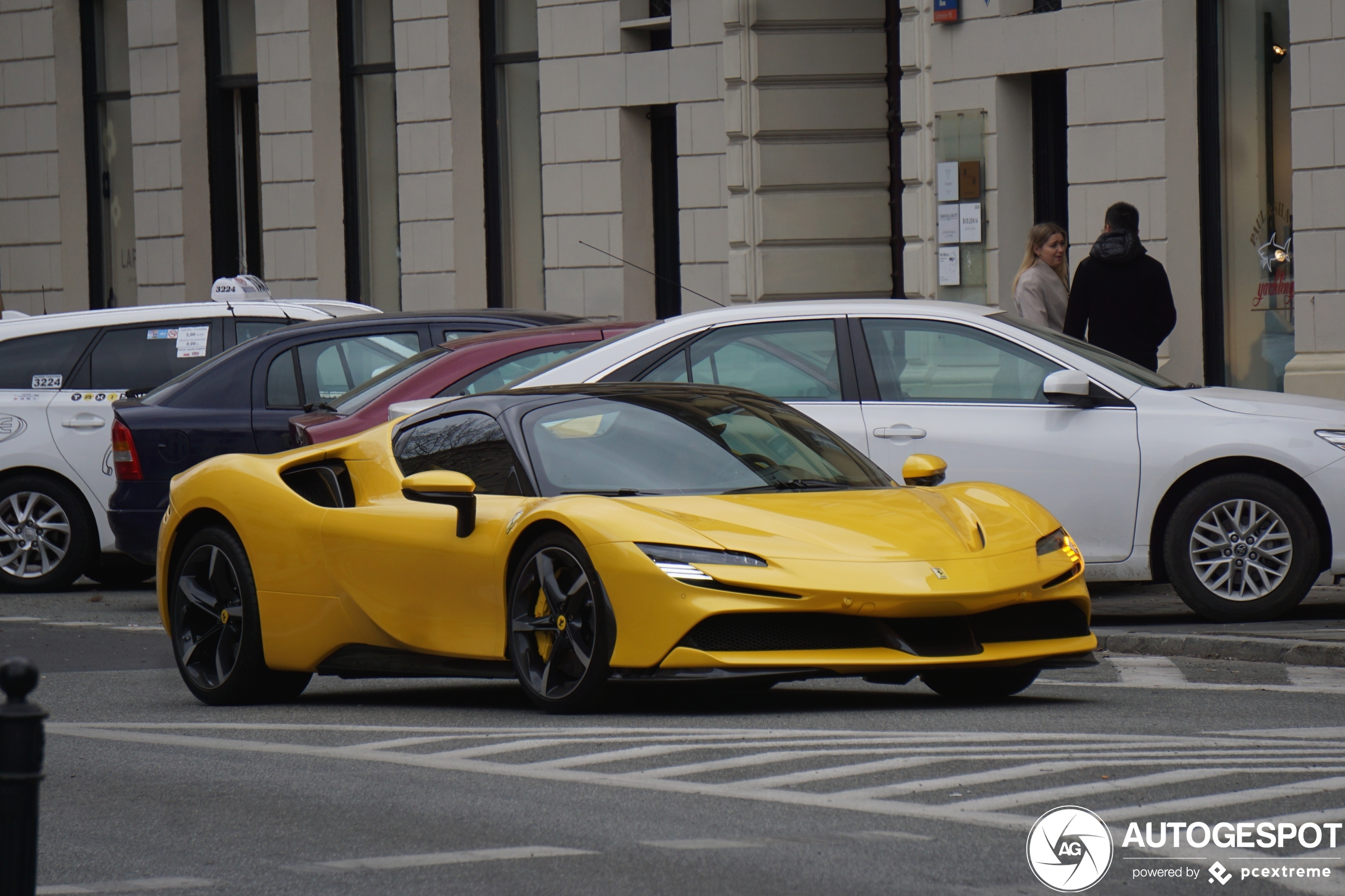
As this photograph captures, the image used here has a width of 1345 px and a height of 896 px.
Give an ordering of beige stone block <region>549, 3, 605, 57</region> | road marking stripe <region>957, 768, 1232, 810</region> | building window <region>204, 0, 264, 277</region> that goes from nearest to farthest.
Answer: road marking stripe <region>957, 768, 1232, 810</region> < beige stone block <region>549, 3, 605, 57</region> < building window <region>204, 0, 264, 277</region>

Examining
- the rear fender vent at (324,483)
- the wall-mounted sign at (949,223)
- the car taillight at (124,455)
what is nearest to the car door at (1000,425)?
the rear fender vent at (324,483)

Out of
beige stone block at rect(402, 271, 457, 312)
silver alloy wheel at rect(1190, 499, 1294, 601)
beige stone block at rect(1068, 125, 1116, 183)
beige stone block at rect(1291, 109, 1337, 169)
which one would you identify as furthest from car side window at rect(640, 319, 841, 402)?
beige stone block at rect(402, 271, 457, 312)

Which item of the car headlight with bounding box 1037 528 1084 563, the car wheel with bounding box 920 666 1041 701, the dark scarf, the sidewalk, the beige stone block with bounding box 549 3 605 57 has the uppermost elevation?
the beige stone block with bounding box 549 3 605 57

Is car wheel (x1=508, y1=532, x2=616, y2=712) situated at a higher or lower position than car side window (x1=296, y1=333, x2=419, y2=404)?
lower

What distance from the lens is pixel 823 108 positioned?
19.5m

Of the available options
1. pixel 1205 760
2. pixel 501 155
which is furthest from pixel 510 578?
pixel 501 155

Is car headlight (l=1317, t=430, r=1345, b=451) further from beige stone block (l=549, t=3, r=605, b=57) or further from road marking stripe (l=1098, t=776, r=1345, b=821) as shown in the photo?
beige stone block (l=549, t=3, r=605, b=57)

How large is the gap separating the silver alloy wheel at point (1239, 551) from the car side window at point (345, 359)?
15.9 feet

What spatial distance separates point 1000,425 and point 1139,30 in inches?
274

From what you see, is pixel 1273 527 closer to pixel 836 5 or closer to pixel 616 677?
pixel 616 677

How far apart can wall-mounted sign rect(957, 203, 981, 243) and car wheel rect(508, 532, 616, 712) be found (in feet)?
34.5

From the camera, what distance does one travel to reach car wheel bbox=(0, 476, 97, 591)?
538 inches

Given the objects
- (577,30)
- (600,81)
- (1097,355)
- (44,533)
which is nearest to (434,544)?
(1097,355)

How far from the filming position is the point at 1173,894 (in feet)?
14.9
